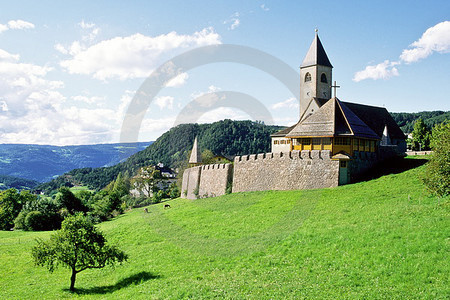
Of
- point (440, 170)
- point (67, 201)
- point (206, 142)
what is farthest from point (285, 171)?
point (206, 142)

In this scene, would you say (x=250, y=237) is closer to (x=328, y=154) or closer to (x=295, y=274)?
(x=295, y=274)

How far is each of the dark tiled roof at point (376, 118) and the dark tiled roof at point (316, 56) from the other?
8.86 metres

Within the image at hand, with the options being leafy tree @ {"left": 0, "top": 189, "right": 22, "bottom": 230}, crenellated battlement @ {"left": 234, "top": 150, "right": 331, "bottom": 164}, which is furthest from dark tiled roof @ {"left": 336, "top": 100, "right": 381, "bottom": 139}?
leafy tree @ {"left": 0, "top": 189, "right": 22, "bottom": 230}

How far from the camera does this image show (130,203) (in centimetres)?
5412

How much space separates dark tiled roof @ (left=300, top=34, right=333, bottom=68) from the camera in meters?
47.1

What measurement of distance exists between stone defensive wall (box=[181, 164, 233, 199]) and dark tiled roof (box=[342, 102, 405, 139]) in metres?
16.7

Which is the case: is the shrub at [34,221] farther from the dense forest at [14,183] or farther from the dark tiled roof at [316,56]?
the dense forest at [14,183]

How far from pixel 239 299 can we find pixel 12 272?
15727 mm

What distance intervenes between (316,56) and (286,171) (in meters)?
25.4

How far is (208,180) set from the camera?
123 ft

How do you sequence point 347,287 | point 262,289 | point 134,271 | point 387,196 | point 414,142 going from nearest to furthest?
point 347,287 < point 262,289 < point 134,271 < point 387,196 < point 414,142

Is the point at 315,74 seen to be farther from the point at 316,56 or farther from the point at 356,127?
the point at 356,127

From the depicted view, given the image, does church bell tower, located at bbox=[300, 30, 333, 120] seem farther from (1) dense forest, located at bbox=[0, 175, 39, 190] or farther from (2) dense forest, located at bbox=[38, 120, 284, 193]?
(1) dense forest, located at bbox=[0, 175, 39, 190]

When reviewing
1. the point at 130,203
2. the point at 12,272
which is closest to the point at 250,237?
the point at 12,272
